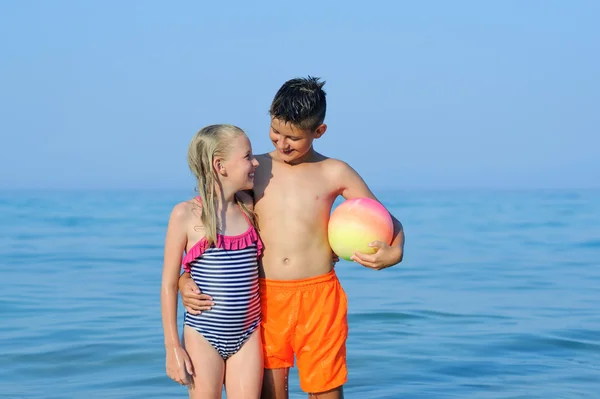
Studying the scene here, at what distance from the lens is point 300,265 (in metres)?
4.58

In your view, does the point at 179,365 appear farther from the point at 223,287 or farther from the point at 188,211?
the point at 188,211

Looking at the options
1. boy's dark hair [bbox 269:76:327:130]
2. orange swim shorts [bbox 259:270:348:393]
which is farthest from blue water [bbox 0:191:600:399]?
boy's dark hair [bbox 269:76:327:130]

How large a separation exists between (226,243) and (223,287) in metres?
0.22

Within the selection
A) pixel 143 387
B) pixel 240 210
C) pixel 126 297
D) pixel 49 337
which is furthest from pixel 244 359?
pixel 126 297

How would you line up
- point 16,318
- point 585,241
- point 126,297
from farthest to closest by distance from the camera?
point 585,241, point 126,297, point 16,318

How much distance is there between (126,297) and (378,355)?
4214 millimetres

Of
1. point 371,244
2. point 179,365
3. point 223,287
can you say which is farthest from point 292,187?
point 179,365

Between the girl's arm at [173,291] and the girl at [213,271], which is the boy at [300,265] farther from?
the girl's arm at [173,291]

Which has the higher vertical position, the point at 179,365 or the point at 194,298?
the point at 194,298

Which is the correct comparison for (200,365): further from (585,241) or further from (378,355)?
(585,241)

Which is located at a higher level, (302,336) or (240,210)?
(240,210)

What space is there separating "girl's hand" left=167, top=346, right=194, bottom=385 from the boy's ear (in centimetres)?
127

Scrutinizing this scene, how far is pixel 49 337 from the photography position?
8750 millimetres

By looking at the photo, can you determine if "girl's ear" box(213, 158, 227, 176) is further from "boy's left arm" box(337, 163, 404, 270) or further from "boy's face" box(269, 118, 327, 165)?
"boy's left arm" box(337, 163, 404, 270)
